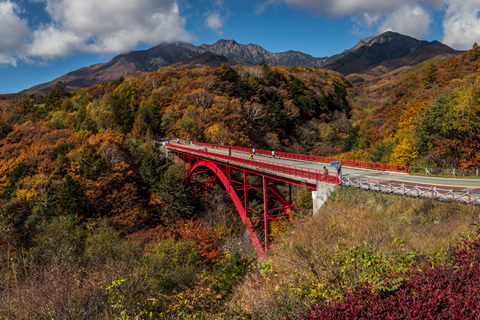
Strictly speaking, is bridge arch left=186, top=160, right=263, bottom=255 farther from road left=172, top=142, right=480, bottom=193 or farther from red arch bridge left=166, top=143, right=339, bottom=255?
road left=172, top=142, right=480, bottom=193

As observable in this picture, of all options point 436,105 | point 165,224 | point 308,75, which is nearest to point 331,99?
point 308,75

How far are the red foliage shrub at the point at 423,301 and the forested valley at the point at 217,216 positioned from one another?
4 centimetres

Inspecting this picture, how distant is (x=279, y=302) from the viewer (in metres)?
6.93

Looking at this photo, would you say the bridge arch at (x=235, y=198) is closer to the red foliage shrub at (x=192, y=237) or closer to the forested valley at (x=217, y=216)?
the forested valley at (x=217, y=216)

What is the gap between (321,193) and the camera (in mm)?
15453

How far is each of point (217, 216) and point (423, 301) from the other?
30.4m

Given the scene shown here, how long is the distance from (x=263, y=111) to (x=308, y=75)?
4492 cm

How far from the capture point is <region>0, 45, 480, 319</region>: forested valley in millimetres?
6312

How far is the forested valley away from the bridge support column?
680 mm

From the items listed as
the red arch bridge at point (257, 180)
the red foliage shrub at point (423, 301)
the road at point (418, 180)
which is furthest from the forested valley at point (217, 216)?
the road at point (418, 180)

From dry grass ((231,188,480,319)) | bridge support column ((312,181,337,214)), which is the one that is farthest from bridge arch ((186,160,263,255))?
dry grass ((231,188,480,319))

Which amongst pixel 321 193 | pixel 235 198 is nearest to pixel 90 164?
pixel 235 198

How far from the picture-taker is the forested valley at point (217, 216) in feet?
20.7

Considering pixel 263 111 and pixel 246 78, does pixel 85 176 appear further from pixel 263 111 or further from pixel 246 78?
pixel 246 78
